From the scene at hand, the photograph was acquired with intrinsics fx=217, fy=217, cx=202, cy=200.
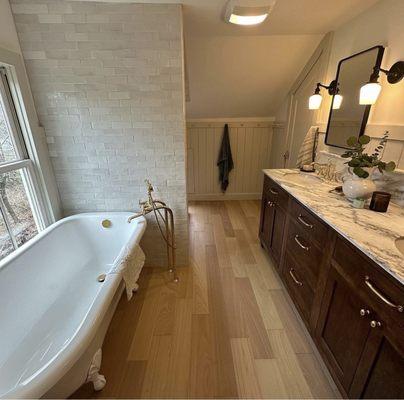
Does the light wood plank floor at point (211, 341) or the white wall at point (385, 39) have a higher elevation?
the white wall at point (385, 39)

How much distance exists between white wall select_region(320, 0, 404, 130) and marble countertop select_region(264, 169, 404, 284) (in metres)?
0.60

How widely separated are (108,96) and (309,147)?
79.2 inches

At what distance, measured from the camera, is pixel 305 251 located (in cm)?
147

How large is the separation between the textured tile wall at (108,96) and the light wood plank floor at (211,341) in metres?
0.67

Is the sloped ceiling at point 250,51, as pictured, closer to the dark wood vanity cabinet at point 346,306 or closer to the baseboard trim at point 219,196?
the baseboard trim at point 219,196

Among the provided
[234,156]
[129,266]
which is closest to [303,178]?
[129,266]

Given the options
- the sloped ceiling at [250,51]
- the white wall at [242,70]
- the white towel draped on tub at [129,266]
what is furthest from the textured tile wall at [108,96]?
the white wall at [242,70]

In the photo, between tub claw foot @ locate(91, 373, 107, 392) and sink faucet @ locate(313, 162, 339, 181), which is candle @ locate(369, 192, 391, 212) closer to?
sink faucet @ locate(313, 162, 339, 181)

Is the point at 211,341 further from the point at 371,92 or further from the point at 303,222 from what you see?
the point at 371,92

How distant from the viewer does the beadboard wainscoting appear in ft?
11.8

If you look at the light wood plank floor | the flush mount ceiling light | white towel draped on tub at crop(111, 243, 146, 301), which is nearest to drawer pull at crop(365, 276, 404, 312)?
the light wood plank floor

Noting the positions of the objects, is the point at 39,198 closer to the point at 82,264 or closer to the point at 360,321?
the point at 82,264

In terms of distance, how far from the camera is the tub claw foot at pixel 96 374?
1104mm

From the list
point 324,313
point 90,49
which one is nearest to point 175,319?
point 324,313
